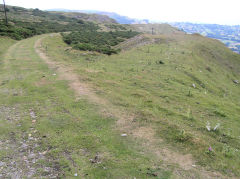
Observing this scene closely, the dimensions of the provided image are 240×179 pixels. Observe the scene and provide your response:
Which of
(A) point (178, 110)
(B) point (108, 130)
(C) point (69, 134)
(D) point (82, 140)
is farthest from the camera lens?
(A) point (178, 110)

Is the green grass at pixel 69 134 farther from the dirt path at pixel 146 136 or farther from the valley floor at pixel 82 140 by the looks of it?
the dirt path at pixel 146 136

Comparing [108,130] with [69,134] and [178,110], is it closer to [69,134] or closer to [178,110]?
[69,134]

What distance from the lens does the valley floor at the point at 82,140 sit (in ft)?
25.4

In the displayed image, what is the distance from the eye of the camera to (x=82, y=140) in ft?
31.3

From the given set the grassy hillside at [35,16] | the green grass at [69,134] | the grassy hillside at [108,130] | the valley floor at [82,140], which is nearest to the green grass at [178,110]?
the grassy hillside at [108,130]

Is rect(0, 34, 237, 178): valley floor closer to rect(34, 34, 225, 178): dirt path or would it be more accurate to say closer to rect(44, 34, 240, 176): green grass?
rect(34, 34, 225, 178): dirt path

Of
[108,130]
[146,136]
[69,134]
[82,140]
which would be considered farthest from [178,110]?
[69,134]

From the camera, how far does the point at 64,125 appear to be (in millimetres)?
10859

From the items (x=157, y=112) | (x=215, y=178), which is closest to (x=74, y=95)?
(x=157, y=112)

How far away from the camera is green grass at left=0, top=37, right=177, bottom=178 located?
7.81 metres

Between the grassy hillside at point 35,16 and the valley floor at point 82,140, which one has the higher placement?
the grassy hillside at point 35,16

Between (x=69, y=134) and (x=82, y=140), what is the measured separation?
3.18ft

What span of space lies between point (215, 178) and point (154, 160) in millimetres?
2633

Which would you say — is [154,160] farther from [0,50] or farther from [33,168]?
[0,50]
